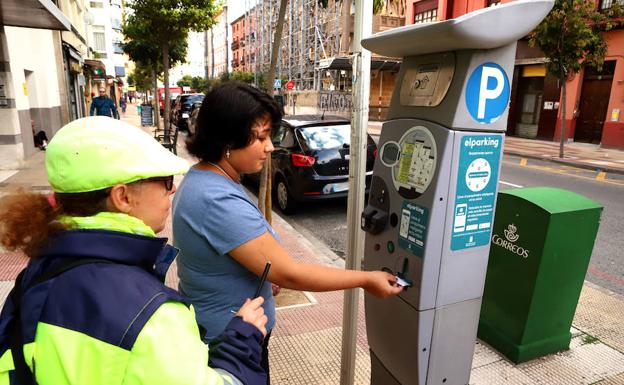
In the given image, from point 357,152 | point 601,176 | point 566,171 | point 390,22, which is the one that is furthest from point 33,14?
point 390,22

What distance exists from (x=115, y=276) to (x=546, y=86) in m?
20.8

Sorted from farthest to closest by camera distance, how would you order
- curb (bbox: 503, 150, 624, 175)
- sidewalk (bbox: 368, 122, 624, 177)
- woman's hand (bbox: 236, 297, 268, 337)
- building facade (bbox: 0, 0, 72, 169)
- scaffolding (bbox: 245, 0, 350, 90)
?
1. scaffolding (bbox: 245, 0, 350, 90)
2. sidewalk (bbox: 368, 122, 624, 177)
3. curb (bbox: 503, 150, 624, 175)
4. building facade (bbox: 0, 0, 72, 169)
5. woman's hand (bbox: 236, 297, 268, 337)

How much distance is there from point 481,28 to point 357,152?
79 cm

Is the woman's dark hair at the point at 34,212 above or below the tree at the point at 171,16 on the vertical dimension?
below

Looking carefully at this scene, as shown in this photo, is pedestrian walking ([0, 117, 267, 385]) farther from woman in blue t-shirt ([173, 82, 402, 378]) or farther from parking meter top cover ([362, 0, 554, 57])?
parking meter top cover ([362, 0, 554, 57])

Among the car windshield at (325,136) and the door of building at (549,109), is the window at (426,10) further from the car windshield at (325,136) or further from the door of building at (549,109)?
the car windshield at (325,136)

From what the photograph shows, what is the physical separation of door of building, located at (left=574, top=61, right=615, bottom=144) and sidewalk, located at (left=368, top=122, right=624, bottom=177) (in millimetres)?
465

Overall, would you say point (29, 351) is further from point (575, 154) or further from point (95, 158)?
point (575, 154)

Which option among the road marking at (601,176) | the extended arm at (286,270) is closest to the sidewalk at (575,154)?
the road marking at (601,176)

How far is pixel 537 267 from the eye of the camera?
9.14 ft

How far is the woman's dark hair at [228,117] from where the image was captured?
5.16 feet

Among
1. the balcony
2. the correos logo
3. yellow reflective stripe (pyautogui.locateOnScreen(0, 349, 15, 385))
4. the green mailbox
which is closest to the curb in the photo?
the green mailbox

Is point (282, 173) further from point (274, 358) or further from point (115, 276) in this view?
point (115, 276)

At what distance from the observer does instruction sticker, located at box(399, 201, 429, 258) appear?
5.87 ft
